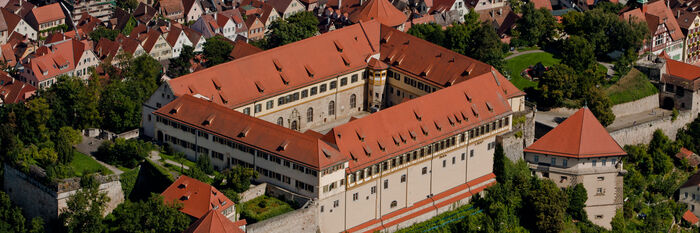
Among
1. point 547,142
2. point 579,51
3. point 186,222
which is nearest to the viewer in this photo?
point 186,222

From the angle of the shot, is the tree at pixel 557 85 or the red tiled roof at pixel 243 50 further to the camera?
the red tiled roof at pixel 243 50

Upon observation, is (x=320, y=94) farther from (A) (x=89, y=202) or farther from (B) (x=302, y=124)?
(A) (x=89, y=202)

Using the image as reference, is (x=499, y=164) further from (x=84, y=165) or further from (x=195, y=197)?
(x=84, y=165)

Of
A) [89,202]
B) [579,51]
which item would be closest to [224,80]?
[89,202]

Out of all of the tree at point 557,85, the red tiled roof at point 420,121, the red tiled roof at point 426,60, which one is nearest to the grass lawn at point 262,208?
the red tiled roof at point 420,121

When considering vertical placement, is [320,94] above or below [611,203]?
above

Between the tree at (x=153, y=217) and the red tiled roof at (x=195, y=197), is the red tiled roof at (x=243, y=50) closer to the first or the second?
the red tiled roof at (x=195, y=197)
